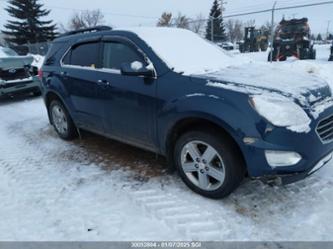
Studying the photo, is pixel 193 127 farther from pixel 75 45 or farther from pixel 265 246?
pixel 75 45

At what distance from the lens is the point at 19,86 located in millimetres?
8516

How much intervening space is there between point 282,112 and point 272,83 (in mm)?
433

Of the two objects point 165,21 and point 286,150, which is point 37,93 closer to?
point 286,150

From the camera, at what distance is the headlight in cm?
259

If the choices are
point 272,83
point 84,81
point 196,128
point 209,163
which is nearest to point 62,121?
point 84,81

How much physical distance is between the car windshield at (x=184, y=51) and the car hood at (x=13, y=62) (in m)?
6.10

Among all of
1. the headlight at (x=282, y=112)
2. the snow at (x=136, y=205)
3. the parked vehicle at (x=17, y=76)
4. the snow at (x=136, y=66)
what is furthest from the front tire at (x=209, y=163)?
the parked vehicle at (x=17, y=76)

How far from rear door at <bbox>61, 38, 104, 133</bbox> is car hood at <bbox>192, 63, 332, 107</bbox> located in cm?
167

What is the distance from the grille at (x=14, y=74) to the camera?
27.3 feet

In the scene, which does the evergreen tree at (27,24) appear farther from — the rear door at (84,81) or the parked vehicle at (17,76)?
the rear door at (84,81)

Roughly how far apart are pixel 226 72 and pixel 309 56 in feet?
44.3

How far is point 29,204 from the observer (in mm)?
3262

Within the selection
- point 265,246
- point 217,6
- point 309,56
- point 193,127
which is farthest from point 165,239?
point 217,6

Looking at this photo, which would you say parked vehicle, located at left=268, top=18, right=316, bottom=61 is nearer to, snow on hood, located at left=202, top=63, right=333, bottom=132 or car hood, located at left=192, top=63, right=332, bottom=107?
car hood, located at left=192, top=63, right=332, bottom=107
